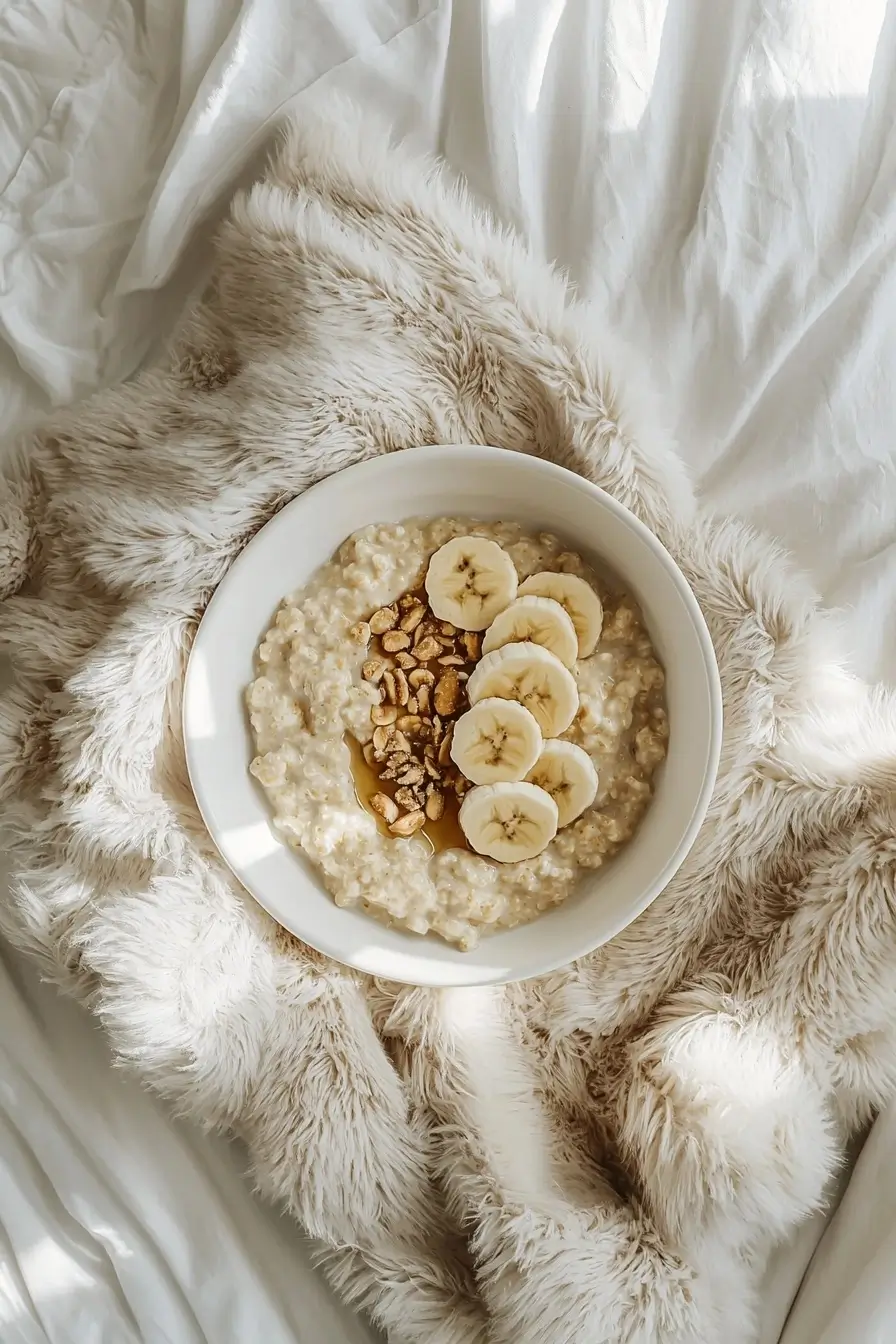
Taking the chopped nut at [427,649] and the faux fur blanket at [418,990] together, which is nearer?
the faux fur blanket at [418,990]

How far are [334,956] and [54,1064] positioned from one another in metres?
0.35

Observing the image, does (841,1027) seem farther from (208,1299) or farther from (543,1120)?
(208,1299)

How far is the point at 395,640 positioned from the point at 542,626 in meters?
0.16

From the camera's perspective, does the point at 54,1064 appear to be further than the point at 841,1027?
Yes

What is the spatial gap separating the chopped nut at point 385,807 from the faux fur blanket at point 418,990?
0.16 meters

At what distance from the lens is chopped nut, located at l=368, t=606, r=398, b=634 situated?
108 centimetres

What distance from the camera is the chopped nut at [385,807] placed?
1.07 metres

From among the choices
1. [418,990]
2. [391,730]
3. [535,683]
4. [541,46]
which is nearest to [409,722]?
[391,730]

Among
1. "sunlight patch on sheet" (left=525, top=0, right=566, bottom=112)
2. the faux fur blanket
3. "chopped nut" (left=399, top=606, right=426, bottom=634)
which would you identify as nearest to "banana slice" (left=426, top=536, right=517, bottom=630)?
"chopped nut" (left=399, top=606, right=426, bottom=634)

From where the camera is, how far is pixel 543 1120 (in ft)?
3.46

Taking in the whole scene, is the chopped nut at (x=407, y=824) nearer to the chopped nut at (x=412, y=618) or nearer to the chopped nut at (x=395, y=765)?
the chopped nut at (x=395, y=765)

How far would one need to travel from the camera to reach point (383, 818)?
1073mm

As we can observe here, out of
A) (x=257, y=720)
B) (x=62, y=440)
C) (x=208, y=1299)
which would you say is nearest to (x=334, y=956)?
(x=257, y=720)

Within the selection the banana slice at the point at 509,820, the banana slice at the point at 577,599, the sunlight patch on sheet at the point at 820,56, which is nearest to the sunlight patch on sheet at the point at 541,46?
the sunlight patch on sheet at the point at 820,56
